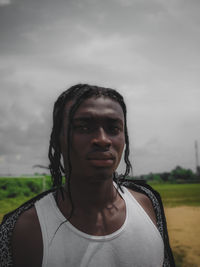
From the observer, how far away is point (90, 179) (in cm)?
147

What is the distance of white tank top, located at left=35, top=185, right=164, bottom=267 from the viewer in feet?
4.45

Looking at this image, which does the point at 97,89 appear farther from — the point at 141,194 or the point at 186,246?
the point at 186,246

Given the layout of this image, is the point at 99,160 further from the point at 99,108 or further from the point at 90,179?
the point at 99,108

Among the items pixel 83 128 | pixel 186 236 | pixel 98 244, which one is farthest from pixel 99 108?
pixel 186 236

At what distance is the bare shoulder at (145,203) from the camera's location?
177 centimetres

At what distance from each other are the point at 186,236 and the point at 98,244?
9594mm

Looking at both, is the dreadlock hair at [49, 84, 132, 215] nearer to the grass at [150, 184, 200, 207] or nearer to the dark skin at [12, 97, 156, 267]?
the dark skin at [12, 97, 156, 267]

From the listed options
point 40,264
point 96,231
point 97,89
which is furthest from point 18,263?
point 97,89

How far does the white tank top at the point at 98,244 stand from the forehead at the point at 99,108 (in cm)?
60

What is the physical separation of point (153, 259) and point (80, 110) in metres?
0.99

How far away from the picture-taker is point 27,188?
21.4m

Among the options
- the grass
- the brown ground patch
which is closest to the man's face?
the brown ground patch

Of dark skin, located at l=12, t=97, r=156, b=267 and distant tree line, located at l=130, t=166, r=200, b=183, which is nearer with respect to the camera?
dark skin, located at l=12, t=97, r=156, b=267

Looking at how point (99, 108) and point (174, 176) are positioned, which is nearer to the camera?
point (99, 108)
